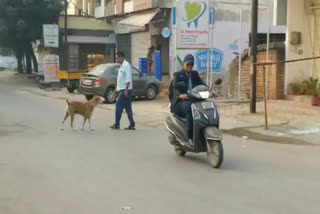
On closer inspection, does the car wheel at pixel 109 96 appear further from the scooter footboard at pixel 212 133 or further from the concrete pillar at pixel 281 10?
the scooter footboard at pixel 212 133

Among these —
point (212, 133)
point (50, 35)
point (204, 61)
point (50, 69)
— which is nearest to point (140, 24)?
point (204, 61)

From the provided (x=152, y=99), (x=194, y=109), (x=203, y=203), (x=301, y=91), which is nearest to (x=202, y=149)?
(x=194, y=109)

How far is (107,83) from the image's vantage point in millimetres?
20016

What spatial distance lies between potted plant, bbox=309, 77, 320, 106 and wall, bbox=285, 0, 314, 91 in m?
0.72

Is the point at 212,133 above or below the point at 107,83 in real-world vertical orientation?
below

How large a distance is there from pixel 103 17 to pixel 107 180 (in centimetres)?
2883

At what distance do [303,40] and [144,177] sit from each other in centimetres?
1175

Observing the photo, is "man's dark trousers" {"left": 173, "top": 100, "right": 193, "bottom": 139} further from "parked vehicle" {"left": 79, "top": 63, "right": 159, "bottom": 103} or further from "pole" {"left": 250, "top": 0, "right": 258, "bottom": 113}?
"parked vehicle" {"left": 79, "top": 63, "right": 159, "bottom": 103}

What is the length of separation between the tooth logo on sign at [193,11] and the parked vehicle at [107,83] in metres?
4.98

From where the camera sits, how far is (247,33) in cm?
2653

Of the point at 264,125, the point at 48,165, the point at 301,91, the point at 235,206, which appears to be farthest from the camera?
the point at 301,91

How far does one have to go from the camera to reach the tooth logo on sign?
2491 cm

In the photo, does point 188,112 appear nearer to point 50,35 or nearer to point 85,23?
point 50,35

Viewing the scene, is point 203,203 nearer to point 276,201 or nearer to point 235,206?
point 235,206
